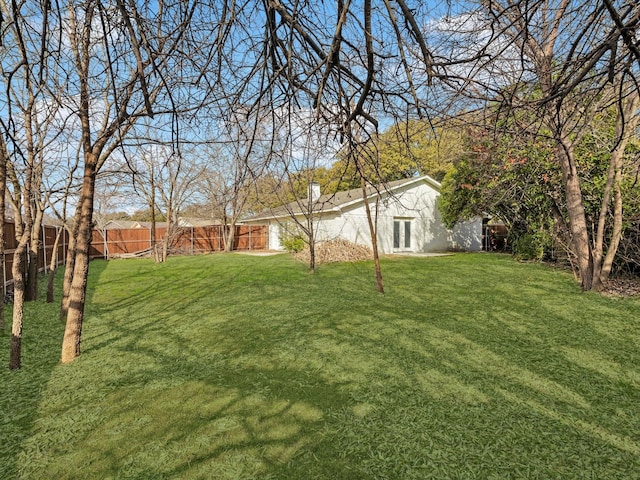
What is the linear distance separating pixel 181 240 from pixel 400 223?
1380 cm

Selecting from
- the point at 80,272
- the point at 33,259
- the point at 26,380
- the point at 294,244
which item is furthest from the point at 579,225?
the point at 294,244

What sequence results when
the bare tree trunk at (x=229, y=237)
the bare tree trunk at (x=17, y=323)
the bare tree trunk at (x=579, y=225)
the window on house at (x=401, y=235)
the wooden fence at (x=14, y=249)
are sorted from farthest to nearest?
the bare tree trunk at (x=229, y=237), the window on house at (x=401, y=235), the wooden fence at (x=14, y=249), the bare tree trunk at (x=579, y=225), the bare tree trunk at (x=17, y=323)

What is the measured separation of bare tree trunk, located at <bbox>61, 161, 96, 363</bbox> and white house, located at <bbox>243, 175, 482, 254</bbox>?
12.1 metres

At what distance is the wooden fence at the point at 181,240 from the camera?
62.8 feet

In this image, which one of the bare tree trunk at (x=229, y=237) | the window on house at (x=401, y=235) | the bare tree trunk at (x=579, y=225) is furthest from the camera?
the bare tree trunk at (x=229, y=237)

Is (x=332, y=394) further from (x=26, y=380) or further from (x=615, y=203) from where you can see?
(x=615, y=203)

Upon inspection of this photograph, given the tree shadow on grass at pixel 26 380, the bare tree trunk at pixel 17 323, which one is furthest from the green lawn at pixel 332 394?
the bare tree trunk at pixel 17 323

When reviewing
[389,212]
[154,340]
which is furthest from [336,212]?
[154,340]

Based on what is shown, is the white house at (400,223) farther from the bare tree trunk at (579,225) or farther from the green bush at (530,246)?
the bare tree trunk at (579,225)

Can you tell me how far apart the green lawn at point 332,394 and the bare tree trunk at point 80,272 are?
213mm

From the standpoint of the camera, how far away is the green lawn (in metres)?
2.26

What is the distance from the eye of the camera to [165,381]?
3.48 m

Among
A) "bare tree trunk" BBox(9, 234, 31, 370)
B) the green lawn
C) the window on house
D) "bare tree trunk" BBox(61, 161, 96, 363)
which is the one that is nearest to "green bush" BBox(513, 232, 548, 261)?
the window on house

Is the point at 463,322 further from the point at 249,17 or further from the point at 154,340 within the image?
the point at 249,17
